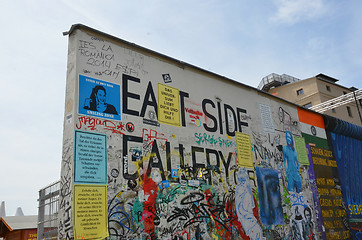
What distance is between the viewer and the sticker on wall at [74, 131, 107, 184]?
4383mm

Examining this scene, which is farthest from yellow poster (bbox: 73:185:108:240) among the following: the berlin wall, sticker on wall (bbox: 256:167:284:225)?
sticker on wall (bbox: 256:167:284:225)

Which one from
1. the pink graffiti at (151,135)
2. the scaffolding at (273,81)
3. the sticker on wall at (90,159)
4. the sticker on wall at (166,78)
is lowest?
the sticker on wall at (90,159)

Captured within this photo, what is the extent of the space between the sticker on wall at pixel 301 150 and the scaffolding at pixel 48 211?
616 cm

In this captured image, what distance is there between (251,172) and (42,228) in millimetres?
4291

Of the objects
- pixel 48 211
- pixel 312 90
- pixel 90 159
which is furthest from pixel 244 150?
pixel 312 90

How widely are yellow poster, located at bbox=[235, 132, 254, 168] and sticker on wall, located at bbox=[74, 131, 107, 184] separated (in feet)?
10.7

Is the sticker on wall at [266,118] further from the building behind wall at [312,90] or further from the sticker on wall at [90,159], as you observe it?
the building behind wall at [312,90]

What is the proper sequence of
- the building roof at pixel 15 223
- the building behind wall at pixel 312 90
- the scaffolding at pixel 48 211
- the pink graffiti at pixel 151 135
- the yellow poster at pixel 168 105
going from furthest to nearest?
the building behind wall at pixel 312 90, the building roof at pixel 15 223, the yellow poster at pixel 168 105, the pink graffiti at pixel 151 135, the scaffolding at pixel 48 211

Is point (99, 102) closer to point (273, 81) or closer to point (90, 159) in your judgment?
point (90, 159)

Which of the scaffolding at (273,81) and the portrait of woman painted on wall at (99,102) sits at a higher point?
the scaffolding at (273,81)

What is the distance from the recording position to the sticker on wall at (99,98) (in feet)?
15.5

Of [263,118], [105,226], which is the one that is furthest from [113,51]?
[263,118]

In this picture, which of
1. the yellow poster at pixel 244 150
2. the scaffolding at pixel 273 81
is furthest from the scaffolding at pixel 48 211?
the scaffolding at pixel 273 81

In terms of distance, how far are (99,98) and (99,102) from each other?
0.07m
